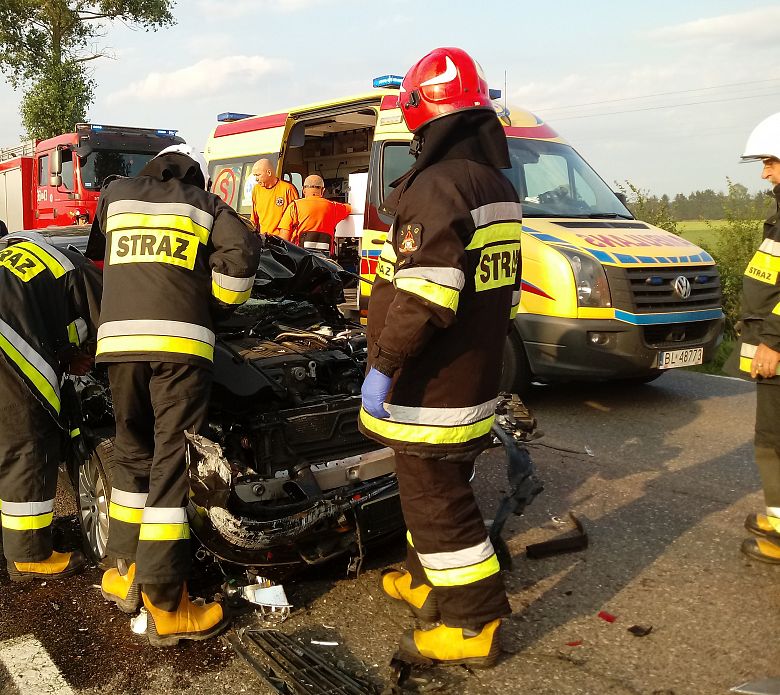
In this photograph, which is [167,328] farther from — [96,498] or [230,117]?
[230,117]

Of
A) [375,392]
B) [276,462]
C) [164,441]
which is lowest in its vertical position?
[276,462]

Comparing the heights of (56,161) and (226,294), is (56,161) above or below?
above

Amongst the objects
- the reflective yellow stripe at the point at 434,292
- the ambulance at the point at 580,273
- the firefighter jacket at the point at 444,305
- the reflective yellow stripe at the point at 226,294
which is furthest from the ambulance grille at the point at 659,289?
the reflective yellow stripe at the point at 434,292

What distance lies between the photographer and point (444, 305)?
2.59 m

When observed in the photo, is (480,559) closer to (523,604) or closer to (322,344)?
(523,604)

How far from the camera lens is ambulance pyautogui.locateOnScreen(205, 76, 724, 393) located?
614cm

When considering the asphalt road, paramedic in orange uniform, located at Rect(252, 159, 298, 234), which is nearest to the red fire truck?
paramedic in orange uniform, located at Rect(252, 159, 298, 234)

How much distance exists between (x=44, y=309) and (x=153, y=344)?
0.83 m

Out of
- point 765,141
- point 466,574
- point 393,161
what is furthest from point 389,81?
point 466,574

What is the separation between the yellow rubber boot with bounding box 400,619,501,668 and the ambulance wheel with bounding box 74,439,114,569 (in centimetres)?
152

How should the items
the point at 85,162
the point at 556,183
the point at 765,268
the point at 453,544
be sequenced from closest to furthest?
the point at 453,544, the point at 765,268, the point at 556,183, the point at 85,162

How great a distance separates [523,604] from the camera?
11.2ft

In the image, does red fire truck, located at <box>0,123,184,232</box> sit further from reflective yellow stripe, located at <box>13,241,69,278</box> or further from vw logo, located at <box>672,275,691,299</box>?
reflective yellow stripe, located at <box>13,241,69,278</box>

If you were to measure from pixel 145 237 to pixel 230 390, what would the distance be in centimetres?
78
